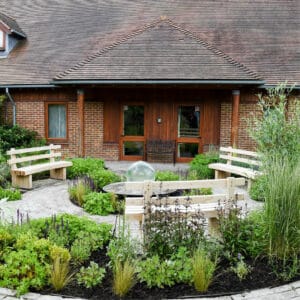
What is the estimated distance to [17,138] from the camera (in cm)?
1293

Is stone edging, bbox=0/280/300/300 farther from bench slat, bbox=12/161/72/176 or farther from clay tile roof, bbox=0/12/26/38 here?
clay tile roof, bbox=0/12/26/38

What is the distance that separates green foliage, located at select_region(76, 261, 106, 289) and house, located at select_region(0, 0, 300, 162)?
8373 mm

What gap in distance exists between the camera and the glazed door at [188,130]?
13.5 m

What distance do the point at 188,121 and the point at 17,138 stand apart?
19.7ft

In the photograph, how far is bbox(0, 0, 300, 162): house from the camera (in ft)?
39.5

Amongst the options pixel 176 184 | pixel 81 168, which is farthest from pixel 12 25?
pixel 176 184

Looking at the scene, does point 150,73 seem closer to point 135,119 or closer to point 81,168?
point 135,119

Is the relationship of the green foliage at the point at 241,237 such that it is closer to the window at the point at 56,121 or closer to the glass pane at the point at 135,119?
the glass pane at the point at 135,119

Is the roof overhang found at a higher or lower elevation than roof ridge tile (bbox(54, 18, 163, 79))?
lower

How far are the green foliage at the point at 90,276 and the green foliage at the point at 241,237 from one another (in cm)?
148

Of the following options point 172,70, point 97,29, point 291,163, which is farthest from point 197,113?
point 291,163

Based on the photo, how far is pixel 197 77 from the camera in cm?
1144

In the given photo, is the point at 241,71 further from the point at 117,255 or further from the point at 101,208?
the point at 117,255

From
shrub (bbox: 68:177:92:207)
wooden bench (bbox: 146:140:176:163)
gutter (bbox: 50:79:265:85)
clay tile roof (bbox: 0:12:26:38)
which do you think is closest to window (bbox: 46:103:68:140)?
gutter (bbox: 50:79:265:85)
